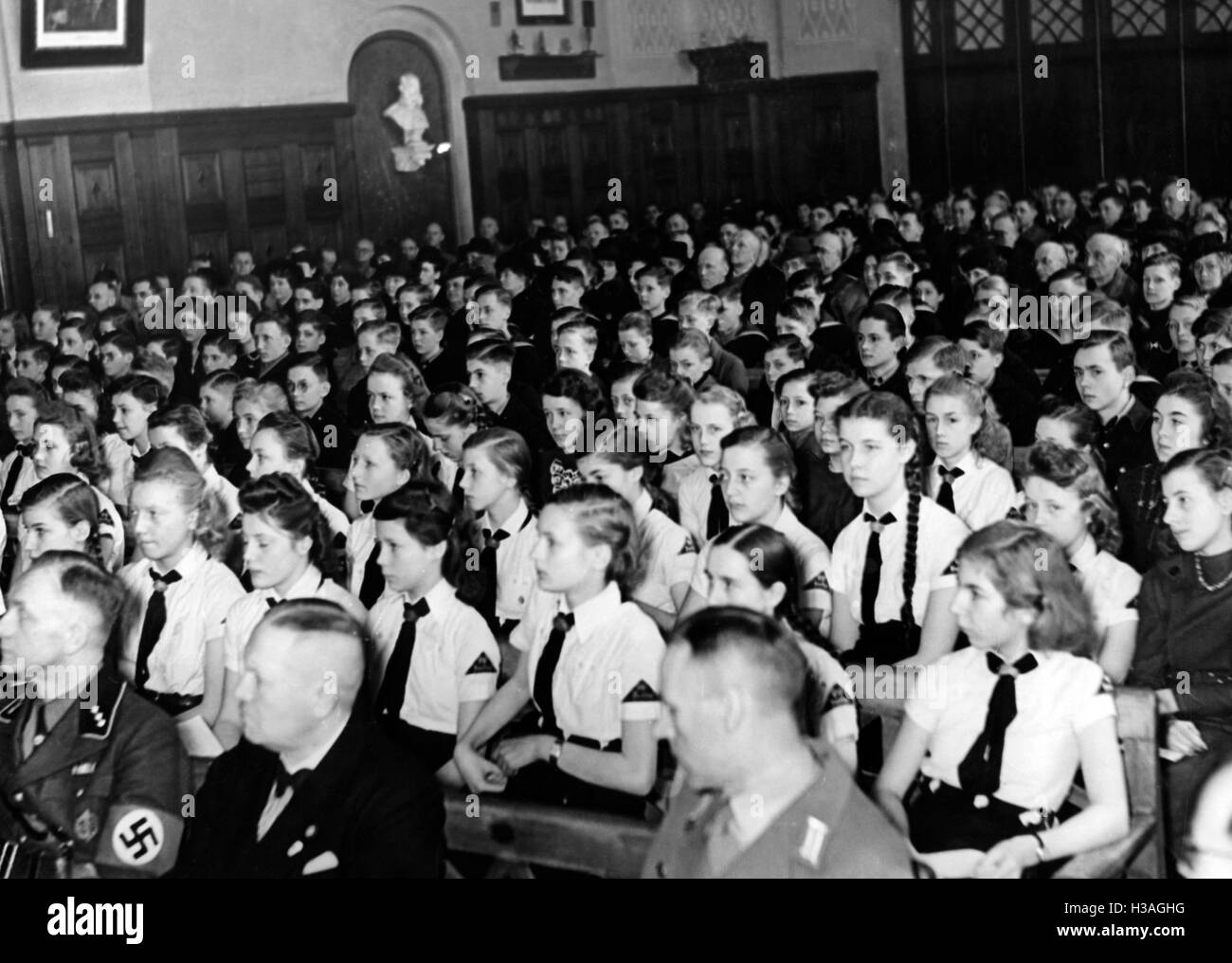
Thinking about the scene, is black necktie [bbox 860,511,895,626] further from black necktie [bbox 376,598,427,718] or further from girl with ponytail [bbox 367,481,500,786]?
black necktie [bbox 376,598,427,718]

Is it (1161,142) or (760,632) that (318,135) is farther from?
(760,632)

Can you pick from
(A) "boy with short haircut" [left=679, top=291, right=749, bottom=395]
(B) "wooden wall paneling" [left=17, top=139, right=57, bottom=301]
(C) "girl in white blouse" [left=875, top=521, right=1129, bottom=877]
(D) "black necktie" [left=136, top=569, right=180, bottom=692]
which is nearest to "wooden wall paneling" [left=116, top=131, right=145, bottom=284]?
(B) "wooden wall paneling" [left=17, top=139, right=57, bottom=301]

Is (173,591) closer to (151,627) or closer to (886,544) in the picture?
(151,627)

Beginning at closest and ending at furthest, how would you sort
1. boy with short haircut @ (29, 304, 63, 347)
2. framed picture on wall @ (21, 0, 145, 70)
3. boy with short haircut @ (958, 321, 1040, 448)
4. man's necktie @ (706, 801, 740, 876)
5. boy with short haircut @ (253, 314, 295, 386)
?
1. man's necktie @ (706, 801, 740, 876)
2. boy with short haircut @ (958, 321, 1040, 448)
3. boy with short haircut @ (253, 314, 295, 386)
4. boy with short haircut @ (29, 304, 63, 347)
5. framed picture on wall @ (21, 0, 145, 70)

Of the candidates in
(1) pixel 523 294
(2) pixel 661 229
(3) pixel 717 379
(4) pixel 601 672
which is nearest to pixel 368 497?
(4) pixel 601 672

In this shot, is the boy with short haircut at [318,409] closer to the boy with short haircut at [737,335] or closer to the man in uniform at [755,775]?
the boy with short haircut at [737,335]

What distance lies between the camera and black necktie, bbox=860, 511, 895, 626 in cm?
476

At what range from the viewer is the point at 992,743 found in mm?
3385

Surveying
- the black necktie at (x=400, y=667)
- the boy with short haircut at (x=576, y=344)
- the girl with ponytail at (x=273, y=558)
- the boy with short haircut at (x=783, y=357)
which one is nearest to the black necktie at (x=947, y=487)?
the boy with short haircut at (x=783, y=357)

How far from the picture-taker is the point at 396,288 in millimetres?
11531

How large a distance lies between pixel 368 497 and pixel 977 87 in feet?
46.8

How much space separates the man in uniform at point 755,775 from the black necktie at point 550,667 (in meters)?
1.27

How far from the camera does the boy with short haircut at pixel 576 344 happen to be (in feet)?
25.2

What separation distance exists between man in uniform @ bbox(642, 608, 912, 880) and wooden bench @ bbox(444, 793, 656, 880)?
0.27m
